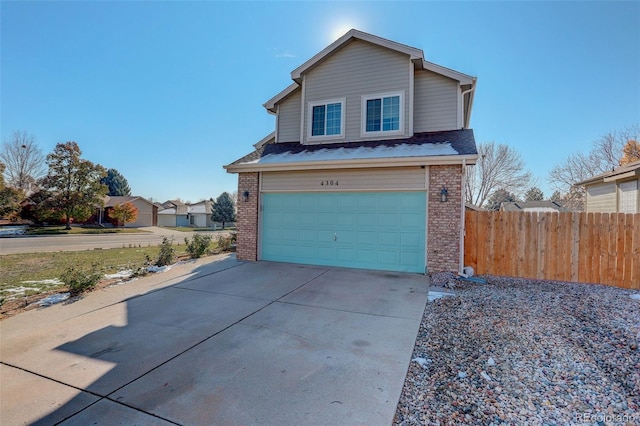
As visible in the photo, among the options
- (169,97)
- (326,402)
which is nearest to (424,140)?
(326,402)

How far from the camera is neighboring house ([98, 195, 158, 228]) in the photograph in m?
41.0

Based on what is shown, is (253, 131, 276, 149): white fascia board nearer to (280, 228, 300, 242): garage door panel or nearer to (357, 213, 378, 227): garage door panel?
(280, 228, 300, 242): garage door panel

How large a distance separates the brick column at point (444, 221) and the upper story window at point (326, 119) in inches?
147

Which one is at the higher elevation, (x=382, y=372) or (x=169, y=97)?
(x=169, y=97)

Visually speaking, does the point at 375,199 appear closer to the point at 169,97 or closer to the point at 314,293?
the point at 314,293

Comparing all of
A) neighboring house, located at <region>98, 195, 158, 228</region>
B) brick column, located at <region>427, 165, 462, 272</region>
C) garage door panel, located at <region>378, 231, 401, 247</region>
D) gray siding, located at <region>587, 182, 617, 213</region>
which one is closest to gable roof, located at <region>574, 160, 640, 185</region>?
gray siding, located at <region>587, 182, 617, 213</region>

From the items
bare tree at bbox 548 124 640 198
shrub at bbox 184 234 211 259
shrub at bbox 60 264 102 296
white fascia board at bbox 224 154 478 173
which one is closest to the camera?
shrub at bbox 60 264 102 296

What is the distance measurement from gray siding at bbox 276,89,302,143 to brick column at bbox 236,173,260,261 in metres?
2.26

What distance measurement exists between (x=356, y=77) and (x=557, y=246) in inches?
303

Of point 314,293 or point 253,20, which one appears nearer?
point 314,293

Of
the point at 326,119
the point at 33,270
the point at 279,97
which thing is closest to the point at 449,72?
the point at 326,119

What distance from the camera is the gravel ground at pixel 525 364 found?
254 centimetres

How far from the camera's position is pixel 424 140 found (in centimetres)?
884

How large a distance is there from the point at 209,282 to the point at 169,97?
461 inches
